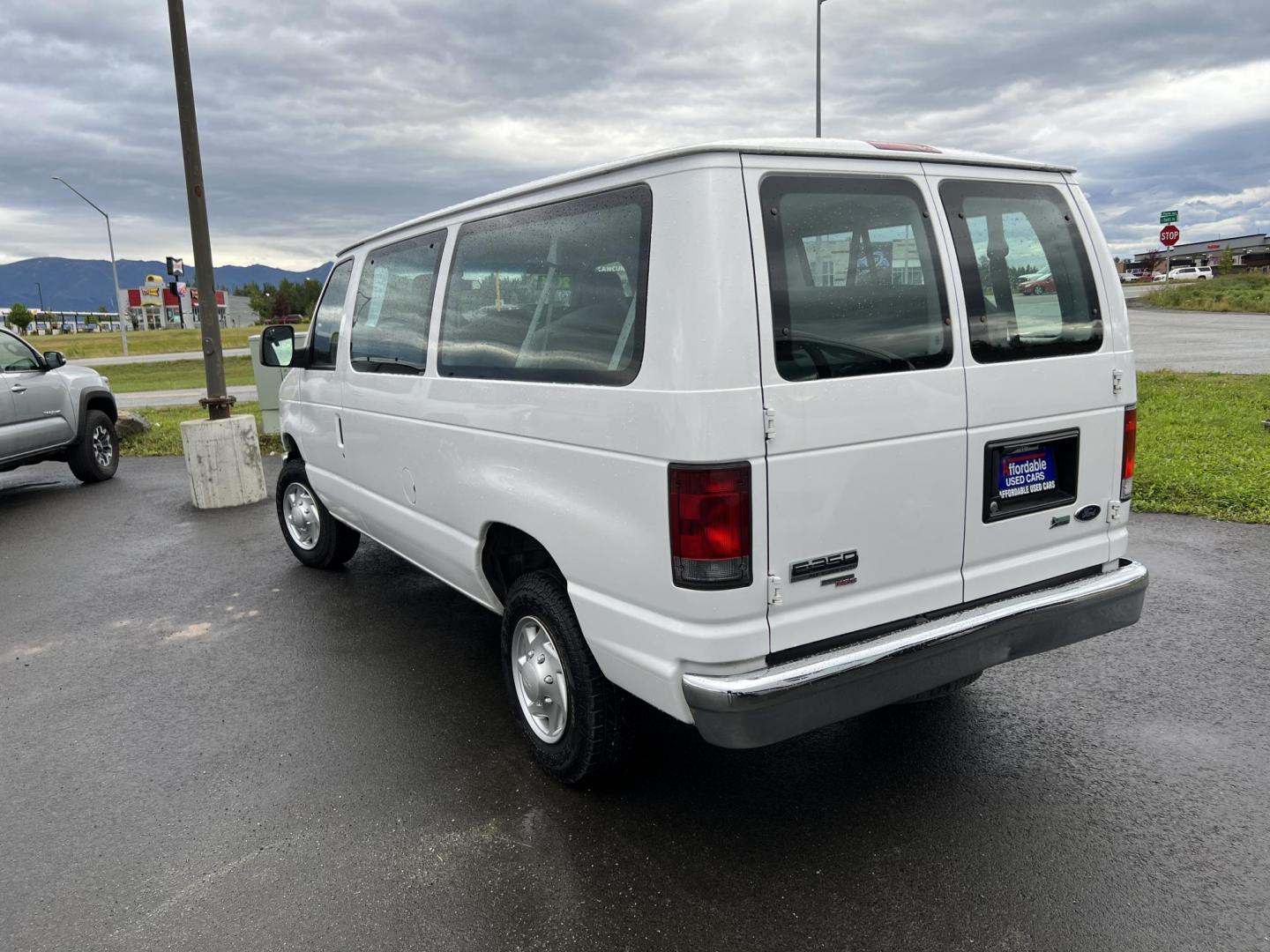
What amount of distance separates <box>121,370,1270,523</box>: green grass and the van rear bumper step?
13.5 feet

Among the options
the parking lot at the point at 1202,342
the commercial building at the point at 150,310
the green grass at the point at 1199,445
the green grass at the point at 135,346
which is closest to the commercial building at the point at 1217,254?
the parking lot at the point at 1202,342

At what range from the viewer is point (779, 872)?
285 centimetres

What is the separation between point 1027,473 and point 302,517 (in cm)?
481

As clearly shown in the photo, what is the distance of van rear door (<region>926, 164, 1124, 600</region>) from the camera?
3100 millimetres

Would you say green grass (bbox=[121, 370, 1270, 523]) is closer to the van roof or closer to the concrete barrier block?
the concrete barrier block

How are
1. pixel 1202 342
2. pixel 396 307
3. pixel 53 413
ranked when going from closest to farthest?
pixel 396 307, pixel 53 413, pixel 1202 342

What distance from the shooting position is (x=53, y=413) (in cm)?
985

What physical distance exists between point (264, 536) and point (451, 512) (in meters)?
4.23

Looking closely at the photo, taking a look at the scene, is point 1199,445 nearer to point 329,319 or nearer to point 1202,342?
point 329,319

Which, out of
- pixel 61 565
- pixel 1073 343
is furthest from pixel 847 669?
pixel 61 565

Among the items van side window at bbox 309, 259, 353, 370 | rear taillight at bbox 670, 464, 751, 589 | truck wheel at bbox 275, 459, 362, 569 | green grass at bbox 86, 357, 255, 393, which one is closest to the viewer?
rear taillight at bbox 670, 464, 751, 589

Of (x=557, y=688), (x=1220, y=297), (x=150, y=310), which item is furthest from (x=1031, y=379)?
(x=150, y=310)

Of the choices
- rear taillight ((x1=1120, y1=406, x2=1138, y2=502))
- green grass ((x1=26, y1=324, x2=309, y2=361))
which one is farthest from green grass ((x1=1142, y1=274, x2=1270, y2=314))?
green grass ((x1=26, y1=324, x2=309, y2=361))

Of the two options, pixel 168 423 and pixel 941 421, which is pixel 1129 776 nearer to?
pixel 941 421
